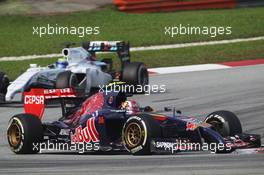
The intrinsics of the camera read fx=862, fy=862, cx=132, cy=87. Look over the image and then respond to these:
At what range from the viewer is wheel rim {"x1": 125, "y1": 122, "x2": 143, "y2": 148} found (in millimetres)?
10839

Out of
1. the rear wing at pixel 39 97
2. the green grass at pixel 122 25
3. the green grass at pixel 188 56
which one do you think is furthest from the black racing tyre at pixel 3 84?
the green grass at pixel 122 25

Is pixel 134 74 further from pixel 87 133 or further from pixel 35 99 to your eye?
pixel 87 133

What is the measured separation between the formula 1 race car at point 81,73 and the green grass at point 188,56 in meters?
4.43

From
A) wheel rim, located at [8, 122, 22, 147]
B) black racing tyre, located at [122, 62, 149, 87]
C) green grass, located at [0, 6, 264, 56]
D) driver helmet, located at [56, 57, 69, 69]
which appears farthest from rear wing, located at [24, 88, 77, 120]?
green grass, located at [0, 6, 264, 56]

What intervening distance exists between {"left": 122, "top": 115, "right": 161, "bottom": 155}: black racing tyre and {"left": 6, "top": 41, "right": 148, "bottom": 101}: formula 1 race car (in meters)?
5.20

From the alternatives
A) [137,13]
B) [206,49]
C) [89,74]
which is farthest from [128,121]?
[137,13]

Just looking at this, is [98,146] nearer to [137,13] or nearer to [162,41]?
[162,41]

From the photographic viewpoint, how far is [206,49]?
84.6 feet

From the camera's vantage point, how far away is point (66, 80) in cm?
1673

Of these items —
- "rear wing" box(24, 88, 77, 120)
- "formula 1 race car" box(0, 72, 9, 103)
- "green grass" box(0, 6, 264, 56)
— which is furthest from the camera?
"green grass" box(0, 6, 264, 56)

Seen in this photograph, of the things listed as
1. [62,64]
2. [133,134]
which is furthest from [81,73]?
[133,134]

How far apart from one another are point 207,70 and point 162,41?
19.7 feet

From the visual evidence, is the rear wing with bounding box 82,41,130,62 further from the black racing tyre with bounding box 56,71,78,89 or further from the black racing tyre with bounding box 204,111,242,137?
the black racing tyre with bounding box 204,111,242,137

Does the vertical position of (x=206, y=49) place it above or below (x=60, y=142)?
above
